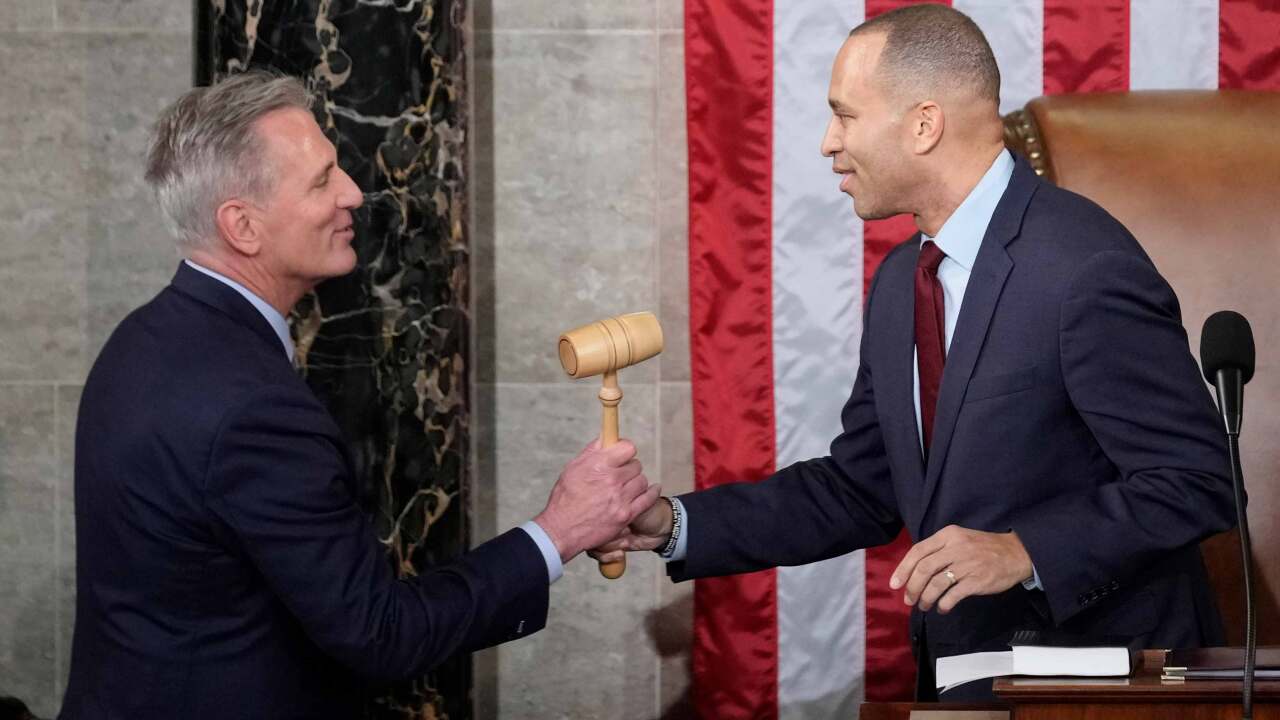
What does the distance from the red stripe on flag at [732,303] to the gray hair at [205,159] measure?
1.50 meters

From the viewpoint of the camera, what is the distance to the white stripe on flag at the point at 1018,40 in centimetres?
347

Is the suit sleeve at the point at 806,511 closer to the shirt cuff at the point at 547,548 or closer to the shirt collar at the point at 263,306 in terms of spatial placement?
the shirt cuff at the point at 547,548

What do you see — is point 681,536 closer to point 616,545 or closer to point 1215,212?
point 616,545

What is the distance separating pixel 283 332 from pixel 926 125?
1.14 m

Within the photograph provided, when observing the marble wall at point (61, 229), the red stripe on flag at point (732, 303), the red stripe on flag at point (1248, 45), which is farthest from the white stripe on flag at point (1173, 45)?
the marble wall at point (61, 229)

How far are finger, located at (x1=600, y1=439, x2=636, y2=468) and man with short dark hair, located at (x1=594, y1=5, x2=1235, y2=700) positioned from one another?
0.21 metres

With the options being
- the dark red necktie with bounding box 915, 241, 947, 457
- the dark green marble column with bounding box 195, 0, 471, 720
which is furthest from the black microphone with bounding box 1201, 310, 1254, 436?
the dark green marble column with bounding box 195, 0, 471, 720

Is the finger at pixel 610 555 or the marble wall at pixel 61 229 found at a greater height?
the marble wall at pixel 61 229

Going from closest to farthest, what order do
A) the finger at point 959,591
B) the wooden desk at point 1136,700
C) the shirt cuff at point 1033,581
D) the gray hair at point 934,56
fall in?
1. the wooden desk at point 1136,700
2. the finger at point 959,591
3. the shirt cuff at point 1033,581
4. the gray hair at point 934,56

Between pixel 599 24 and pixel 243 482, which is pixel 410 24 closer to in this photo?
pixel 599 24

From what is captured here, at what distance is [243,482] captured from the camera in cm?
200

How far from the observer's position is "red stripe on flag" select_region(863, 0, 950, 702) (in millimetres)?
3531

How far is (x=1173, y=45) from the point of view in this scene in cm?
349

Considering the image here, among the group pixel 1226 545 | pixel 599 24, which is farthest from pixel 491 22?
pixel 1226 545
